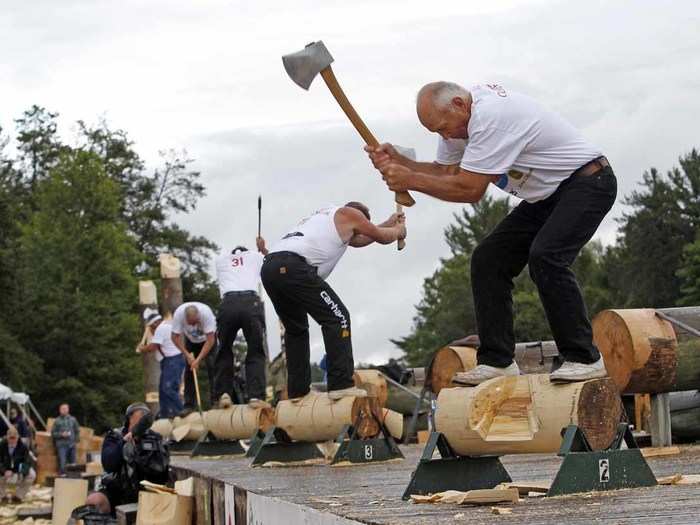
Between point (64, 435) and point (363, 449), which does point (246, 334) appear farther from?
point (64, 435)

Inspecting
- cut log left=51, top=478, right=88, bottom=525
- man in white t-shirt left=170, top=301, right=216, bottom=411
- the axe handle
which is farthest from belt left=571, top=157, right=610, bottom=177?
cut log left=51, top=478, right=88, bottom=525

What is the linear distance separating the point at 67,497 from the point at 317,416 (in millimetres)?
7596

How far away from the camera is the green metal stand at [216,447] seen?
12430mm

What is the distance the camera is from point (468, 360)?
11.4 m

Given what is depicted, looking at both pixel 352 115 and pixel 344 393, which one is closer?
pixel 352 115

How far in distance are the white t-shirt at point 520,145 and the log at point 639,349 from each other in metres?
2.47

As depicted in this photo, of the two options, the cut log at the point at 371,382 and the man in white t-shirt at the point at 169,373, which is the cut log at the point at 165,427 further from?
the cut log at the point at 371,382

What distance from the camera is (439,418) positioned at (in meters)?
5.75

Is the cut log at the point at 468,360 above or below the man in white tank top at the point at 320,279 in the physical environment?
below

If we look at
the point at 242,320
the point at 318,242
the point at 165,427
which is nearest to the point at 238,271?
the point at 242,320

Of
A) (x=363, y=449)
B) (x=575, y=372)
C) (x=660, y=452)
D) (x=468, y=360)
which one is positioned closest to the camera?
(x=575, y=372)

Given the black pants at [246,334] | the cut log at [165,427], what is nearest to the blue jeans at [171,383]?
the cut log at [165,427]

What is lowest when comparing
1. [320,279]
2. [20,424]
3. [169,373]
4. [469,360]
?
[469,360]

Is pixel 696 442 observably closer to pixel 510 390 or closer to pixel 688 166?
pixel 510 390
